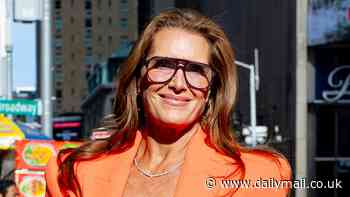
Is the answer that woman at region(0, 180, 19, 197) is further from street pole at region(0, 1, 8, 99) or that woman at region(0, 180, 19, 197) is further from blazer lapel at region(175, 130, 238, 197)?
blazer lapel at region(175, 130, 238, 197)

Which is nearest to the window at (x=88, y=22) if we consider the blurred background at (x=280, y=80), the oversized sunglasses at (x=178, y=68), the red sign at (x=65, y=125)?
the red sign at (x=65, y=125)

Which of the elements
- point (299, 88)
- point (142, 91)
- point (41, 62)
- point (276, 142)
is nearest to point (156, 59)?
point (142, 91)

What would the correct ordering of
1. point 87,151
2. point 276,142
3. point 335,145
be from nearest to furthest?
point 87,151 → point 335,145 → point 276,142

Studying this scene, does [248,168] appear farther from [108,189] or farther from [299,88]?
[299,88]

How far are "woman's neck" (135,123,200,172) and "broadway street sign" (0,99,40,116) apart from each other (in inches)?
451

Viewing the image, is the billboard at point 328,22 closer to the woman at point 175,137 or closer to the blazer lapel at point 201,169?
the woman at point 175,137

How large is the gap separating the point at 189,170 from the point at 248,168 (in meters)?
0.18

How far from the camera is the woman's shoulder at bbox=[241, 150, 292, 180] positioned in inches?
117

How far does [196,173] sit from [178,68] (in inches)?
12.5

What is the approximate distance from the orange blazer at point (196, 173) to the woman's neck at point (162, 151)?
0.03 meters

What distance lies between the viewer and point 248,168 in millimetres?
2998

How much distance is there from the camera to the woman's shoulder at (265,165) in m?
2.98

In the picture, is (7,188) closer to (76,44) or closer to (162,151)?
(162,151)

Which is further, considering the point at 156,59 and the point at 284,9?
the point at 284,9
